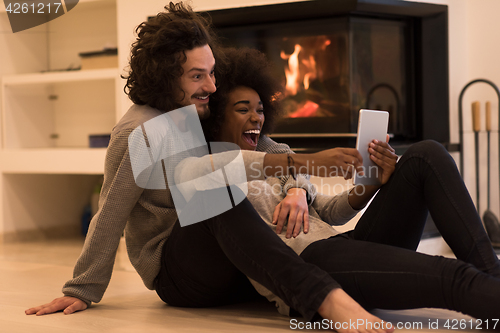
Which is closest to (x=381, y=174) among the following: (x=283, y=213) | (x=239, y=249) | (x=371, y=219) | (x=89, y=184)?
(x=371, y=219)

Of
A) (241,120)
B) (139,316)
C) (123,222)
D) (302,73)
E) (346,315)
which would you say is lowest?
(139,316)

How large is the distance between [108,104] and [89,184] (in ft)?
1.96

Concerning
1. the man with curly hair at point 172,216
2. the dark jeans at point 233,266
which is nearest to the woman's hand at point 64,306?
the man with curly hair at point 172,216

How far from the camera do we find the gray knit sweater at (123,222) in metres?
1.32

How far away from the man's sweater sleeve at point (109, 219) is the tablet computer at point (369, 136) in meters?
0.56

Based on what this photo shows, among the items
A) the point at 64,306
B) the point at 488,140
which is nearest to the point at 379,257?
the point at 64,306

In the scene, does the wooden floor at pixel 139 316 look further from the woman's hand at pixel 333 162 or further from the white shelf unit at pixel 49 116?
the white shelf unit at pixel 49 116

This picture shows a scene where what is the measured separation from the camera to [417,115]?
2662 mm

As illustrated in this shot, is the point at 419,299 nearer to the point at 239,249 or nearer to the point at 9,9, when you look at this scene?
the point at 239,249

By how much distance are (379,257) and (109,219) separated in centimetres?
66

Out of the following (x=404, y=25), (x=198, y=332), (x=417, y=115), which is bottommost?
(x=198, y=332)

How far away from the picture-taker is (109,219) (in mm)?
1341

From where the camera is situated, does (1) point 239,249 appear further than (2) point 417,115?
No

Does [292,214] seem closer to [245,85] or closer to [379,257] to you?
[379,257]
